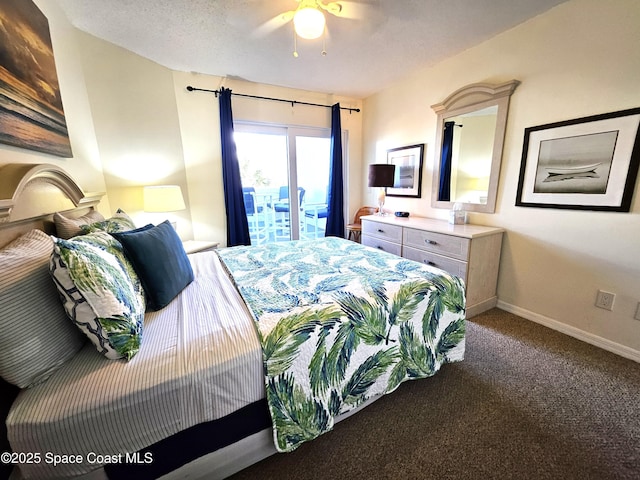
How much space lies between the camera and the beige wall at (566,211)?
173 cm

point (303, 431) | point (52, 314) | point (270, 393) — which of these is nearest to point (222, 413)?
point (270, 393)

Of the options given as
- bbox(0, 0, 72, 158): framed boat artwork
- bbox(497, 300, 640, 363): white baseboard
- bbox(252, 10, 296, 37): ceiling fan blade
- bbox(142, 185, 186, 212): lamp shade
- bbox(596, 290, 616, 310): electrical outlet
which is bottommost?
bbox(497, 300, 640, 363): white baseboard

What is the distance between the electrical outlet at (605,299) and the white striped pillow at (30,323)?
10.4 ft

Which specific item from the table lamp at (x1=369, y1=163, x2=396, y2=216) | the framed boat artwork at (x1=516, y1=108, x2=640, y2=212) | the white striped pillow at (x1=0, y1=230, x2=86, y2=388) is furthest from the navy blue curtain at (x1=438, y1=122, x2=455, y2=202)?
the white striped pillow at (x1=0, y1=230, x2=86, y2=388)

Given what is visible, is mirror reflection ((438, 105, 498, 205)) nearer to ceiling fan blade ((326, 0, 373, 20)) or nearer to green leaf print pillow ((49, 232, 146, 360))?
ceiling fan blade ((326, 0, 373, 20))

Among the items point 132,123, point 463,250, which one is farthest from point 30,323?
point 463,250

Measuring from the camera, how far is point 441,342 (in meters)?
1.57

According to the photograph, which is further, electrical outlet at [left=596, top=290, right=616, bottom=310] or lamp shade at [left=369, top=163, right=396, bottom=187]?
lamp shade at [left=369, top=163, right=396, bottom=187]

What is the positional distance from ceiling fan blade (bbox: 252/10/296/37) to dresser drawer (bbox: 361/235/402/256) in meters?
2.30

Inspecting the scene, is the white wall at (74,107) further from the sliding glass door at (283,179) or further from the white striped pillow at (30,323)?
the sliding glass door at (283,179)

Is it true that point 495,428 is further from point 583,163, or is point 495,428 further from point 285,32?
point 285,32

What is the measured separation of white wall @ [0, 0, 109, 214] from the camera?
1780 mm

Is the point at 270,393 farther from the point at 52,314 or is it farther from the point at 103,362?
the point at 52,314

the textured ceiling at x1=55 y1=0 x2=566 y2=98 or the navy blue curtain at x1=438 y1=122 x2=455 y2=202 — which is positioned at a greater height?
the textured ceiling at x1=55 y1=0 x2=566 y2=98
